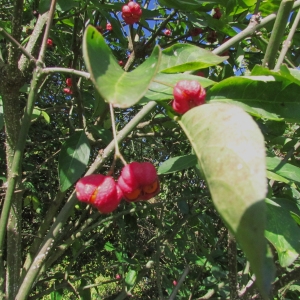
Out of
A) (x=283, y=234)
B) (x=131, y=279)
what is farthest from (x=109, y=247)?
(x=283, y=234)

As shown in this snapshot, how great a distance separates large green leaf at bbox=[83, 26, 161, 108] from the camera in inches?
18.6

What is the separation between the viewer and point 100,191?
2.63 ft

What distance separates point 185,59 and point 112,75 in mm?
275

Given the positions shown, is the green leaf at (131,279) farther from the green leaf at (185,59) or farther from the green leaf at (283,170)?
the green leaf at (185,59)

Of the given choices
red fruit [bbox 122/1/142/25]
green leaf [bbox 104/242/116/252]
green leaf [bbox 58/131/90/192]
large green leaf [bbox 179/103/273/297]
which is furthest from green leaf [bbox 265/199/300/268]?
green leaf [bbox 104/242/116/252]

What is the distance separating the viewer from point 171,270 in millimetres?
2094

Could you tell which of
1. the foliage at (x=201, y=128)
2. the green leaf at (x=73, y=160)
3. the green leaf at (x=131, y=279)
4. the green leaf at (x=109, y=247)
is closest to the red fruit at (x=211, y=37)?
the foliage at (x=201, y=128)

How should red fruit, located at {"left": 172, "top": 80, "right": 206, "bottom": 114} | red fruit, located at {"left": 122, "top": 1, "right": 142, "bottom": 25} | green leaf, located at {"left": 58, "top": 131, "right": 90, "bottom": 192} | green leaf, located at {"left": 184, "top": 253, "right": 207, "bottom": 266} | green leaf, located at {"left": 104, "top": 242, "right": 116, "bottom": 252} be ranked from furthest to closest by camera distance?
green leaf, located at {"left": 104, "top": 242, "right": 116, "bottom": 252} < green leaf, located at {"left": 184, "top": 253, "right": 207, "bottom": 266} < red fruit, located at {"left": 122, "top": 1, "right": 142, "bottom": 25} < green leaf, located at {"left": 58, "top": 131, "right": 90, "bottom": 192} < red fruit, located at {"left": 172, "top": 80, "right": 206, "bottom": 114}

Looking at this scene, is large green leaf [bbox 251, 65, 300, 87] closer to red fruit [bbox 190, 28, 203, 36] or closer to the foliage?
→ the foliage

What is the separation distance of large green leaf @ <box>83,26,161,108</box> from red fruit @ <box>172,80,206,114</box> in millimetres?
92

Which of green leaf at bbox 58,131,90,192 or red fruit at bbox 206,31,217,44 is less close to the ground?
red fruit at bbox 206,31,217,44

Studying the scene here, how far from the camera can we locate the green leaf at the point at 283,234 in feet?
2.39

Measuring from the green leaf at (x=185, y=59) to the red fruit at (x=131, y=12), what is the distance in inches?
29.0

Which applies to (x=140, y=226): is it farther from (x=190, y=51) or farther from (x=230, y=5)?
(x=190, y=51)
